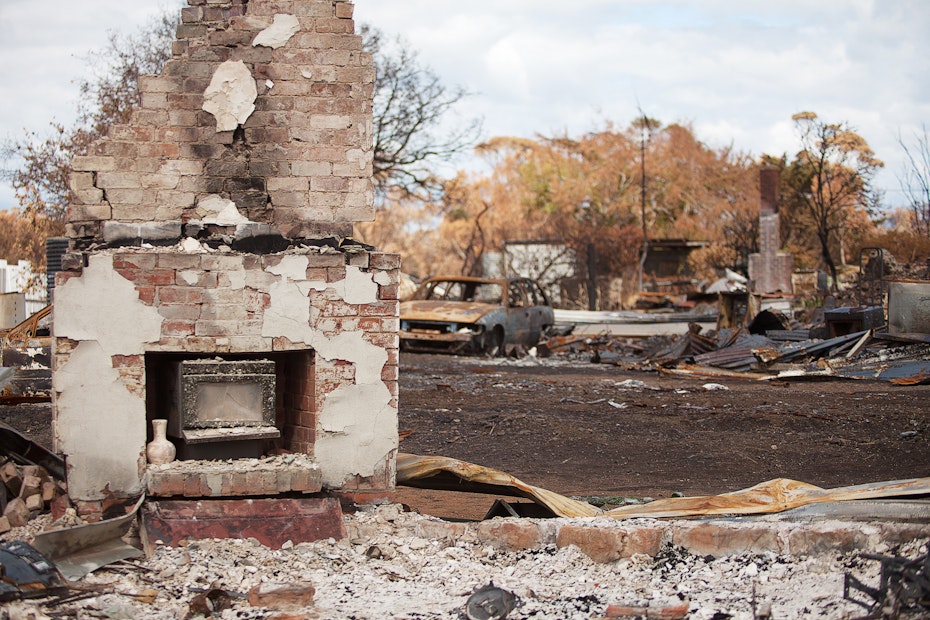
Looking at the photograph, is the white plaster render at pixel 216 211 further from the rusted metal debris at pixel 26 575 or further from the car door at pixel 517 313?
the car door at pixel 517 313

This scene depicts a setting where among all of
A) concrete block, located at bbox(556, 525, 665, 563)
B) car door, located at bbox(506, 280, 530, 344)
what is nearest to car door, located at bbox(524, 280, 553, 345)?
car door, located at bbox(506, 280, 530, 344)

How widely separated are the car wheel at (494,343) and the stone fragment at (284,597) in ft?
38.9

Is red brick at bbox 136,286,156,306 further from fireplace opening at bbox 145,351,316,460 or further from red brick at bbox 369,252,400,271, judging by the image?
red brick at bbox 369,252,400,271

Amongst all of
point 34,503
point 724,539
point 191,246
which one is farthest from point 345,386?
point 724,539

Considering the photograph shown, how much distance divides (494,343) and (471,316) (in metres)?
0.74

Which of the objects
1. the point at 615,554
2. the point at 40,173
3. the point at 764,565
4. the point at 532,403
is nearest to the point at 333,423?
the point at 615,554

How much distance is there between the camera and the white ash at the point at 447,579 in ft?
11.9

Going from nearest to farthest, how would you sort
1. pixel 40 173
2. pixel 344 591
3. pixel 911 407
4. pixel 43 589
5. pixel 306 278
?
1. pixel 43 589
2. pixel 344 591
3. pixel 306 278
4. pixel 911 407
5. pixel 40 173

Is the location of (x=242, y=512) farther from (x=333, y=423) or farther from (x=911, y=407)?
(x=911, y=407)

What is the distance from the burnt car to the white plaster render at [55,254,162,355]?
10.6 metres

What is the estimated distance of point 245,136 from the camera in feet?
16.7

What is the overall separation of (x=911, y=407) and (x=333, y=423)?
6919 mm

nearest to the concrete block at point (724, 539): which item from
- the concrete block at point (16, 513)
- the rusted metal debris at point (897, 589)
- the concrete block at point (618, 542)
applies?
the concrete block at point (618, 542)

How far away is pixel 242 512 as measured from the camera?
4.53m
